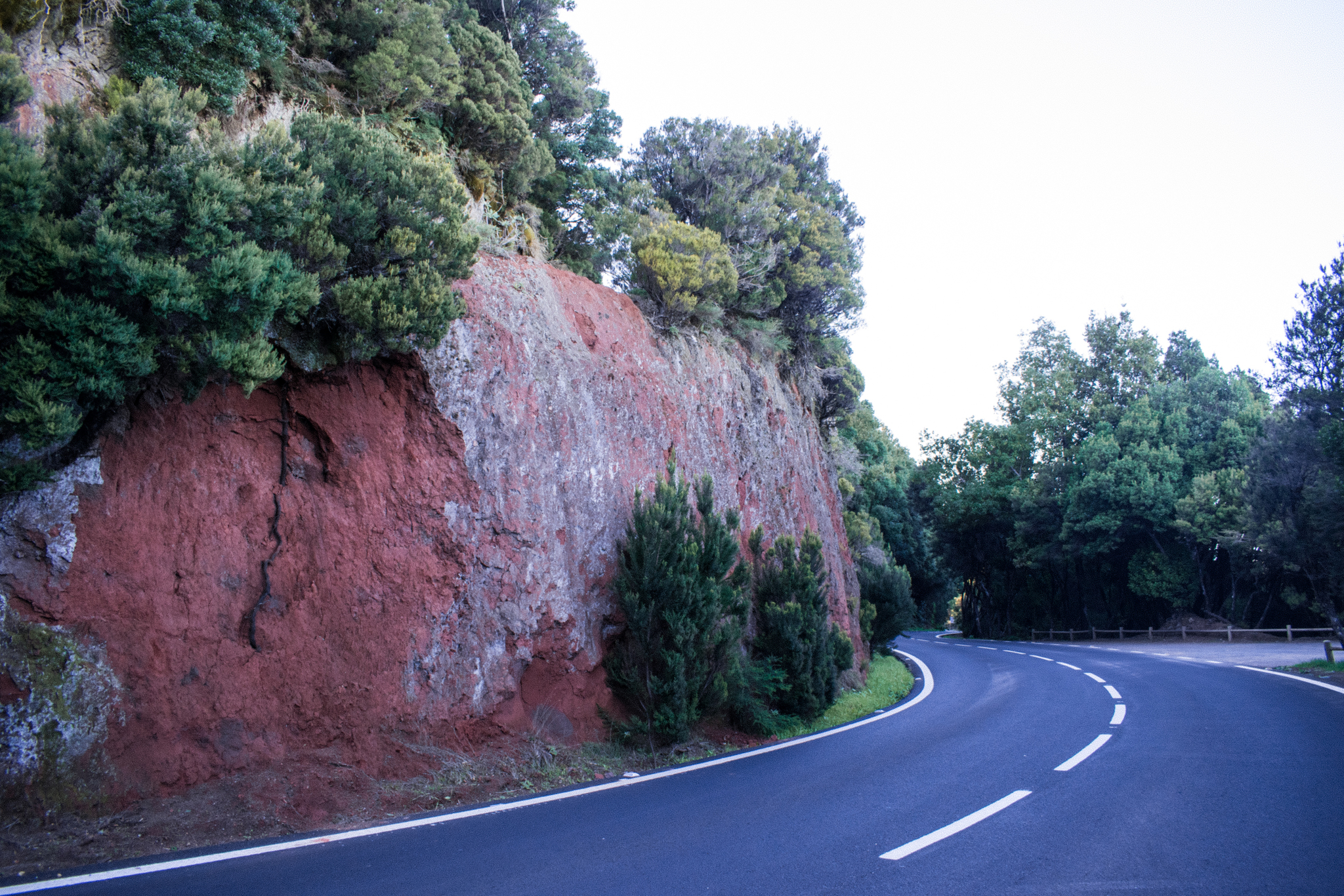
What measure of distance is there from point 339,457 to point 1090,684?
587 inches

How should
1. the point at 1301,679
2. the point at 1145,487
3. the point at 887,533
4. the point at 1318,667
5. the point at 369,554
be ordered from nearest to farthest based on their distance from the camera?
the point at 369,554 < the point at 1301,679 < the point at 1318,667 < the point at 1145,487 < the point at 887,533

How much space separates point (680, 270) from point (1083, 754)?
9.66 metres

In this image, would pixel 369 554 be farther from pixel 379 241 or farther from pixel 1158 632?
pixel 1158 632

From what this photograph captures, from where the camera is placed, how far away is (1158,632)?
32.2 m

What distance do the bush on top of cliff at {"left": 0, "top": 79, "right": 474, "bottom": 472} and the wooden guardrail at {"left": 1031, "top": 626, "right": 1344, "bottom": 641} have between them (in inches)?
1120

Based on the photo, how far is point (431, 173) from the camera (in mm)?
7984

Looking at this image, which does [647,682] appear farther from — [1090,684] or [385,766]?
[1090,684]

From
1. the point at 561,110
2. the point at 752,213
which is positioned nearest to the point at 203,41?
the point at 561,110

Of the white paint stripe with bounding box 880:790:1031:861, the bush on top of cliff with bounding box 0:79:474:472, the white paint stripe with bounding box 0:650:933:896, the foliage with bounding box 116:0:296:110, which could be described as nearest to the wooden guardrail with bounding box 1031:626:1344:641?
the white paint stripe with bounding box 880:790:1031:861

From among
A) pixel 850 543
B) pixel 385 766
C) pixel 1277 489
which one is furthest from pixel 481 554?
pixel 1277 489

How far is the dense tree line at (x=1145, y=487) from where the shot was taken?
17.6 metres

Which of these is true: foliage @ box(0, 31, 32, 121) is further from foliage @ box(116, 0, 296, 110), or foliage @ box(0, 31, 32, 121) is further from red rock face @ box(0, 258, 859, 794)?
red rock face @ box(0, 258, 859, 794)

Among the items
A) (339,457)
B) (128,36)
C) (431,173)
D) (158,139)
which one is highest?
(128,36)

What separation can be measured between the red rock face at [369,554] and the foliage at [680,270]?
8.88 feet
